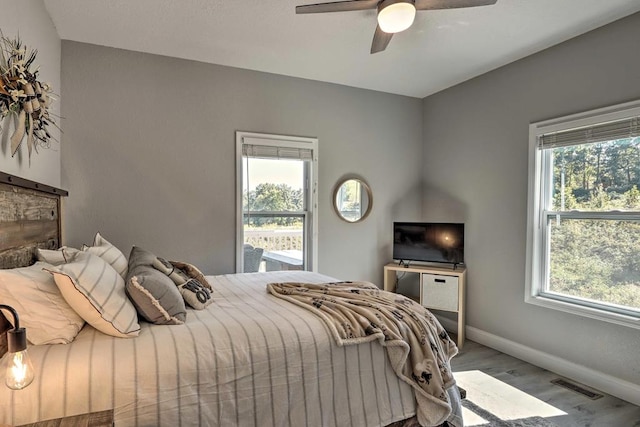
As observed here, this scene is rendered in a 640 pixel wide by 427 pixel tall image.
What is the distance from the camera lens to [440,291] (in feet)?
12.4

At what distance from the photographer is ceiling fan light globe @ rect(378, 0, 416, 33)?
6.52ft

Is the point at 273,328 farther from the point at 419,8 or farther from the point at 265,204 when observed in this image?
the point at 265,204

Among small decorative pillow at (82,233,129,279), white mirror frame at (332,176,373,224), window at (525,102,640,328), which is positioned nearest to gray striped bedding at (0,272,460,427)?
small decorative pillow at (82,233,129,279)

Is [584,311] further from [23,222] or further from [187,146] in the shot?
[23,222]

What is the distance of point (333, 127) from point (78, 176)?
2.41m

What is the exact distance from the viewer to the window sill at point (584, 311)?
8.52ft

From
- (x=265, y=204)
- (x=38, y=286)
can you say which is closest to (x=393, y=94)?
(x=265, y=204)

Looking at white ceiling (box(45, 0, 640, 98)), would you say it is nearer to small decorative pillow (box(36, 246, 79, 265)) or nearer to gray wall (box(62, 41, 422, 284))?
gray wall (box(62, 41, 422, 284))

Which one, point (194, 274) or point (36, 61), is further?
point (194, 274)

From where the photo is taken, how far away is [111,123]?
3148 mm

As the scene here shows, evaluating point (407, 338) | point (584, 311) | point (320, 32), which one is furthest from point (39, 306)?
point (584, 311)

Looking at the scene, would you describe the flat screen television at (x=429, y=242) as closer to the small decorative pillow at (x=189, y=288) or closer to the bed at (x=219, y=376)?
the bed at (x=219, y=376)

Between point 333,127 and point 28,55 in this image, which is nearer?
point 28,55

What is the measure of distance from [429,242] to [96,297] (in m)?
3.18
